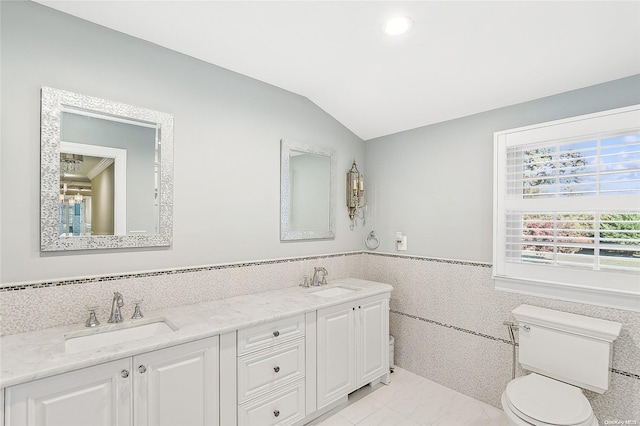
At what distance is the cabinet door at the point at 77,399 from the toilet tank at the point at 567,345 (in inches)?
89.0

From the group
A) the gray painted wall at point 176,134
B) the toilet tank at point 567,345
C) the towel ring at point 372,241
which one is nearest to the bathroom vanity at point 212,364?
the gray painted wall at point 176,134

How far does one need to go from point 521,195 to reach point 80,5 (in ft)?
9.48

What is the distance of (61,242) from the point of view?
5.42 feet

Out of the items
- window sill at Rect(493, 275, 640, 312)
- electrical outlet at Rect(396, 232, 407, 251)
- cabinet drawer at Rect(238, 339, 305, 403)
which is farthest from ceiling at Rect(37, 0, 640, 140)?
cabinet drawer at Rect(238, 339, 305, 403)

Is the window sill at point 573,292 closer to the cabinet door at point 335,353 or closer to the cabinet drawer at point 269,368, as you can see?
the cabinet door at point 335,353

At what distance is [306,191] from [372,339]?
1343 mm

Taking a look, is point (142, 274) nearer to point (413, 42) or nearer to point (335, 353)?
point (335, 353)

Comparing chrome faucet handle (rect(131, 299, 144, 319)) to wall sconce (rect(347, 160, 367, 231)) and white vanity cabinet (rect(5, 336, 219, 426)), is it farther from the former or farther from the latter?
wall sconce (rect(347, 160, 367, 231))

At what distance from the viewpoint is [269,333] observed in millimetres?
1904

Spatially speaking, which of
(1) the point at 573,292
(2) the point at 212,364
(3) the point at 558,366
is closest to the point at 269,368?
(2) the point at 212,364

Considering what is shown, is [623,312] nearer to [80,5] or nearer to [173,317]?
[173,317]

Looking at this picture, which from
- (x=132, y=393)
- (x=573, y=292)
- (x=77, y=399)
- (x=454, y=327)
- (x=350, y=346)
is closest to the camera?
(x=77, y=399)

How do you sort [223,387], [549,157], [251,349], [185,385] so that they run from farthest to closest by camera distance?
1. [549,157]
2. [251,349]
3. [223,387]
4. [185,385]

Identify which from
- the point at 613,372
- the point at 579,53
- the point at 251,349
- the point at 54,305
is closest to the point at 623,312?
the point at 613,372
